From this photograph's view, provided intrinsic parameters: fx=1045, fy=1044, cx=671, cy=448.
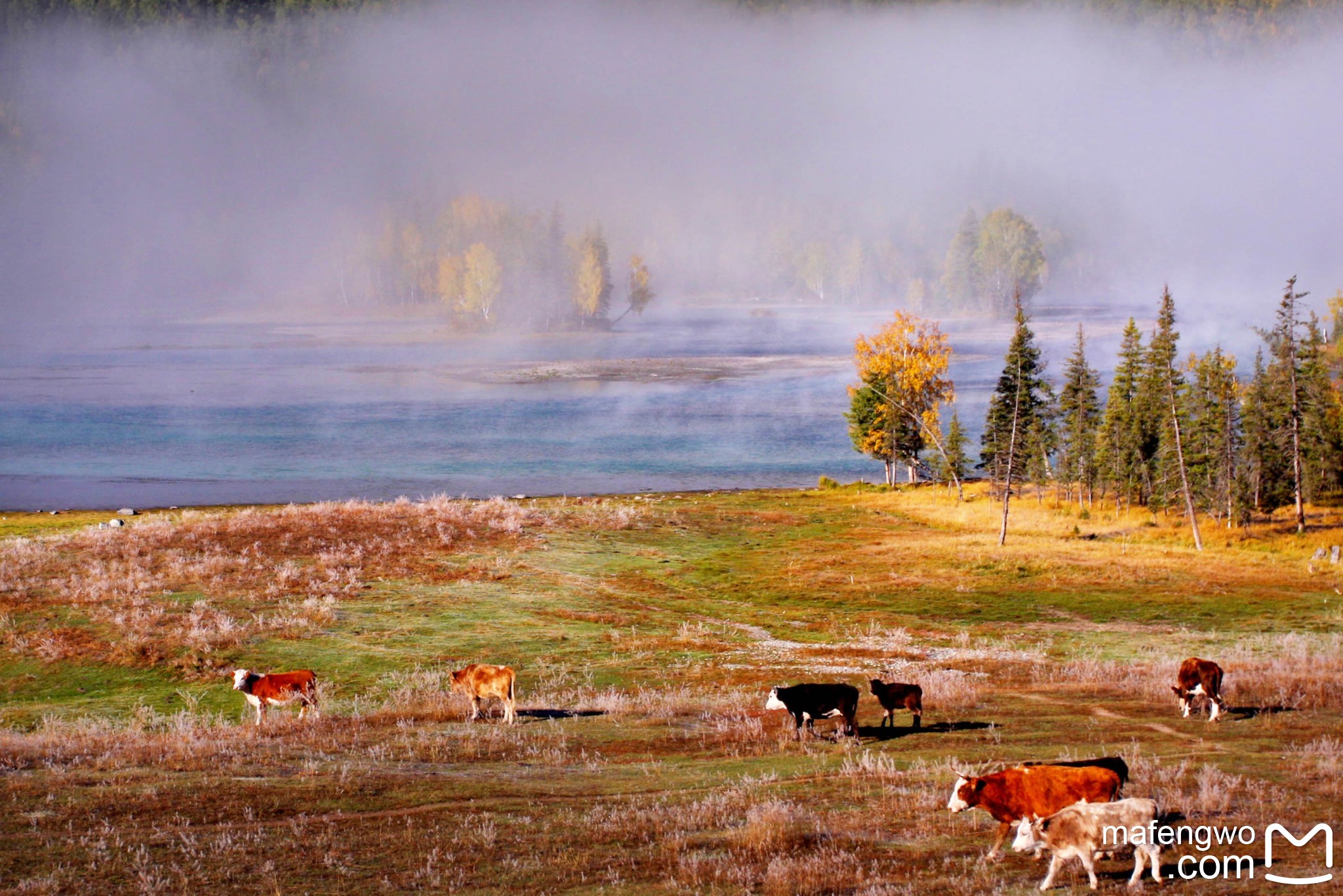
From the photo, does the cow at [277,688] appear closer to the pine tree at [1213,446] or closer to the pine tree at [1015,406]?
the pine tree at [1015,406]

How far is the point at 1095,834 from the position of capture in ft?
35.8

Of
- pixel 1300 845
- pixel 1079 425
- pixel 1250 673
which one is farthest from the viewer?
pixel 1079 425

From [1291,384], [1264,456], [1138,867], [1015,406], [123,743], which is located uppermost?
[1291,384]

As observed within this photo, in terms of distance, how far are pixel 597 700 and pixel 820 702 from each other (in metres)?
6.64

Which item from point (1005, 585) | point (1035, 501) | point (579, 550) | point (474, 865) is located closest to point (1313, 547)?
point (1035, 501)

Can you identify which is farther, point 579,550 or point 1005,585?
point 579,550

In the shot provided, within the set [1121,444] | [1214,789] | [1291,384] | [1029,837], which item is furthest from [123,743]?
[1121,444]

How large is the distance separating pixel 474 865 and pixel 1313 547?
67722 millimetres

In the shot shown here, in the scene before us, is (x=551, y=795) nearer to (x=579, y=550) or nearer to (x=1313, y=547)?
(x=579, y=550)

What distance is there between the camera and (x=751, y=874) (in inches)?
463

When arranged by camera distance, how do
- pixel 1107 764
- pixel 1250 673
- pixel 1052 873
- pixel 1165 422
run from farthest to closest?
pixel 1165 422, pixel 1250 673, pixel 1107 764, pixel 1052 873

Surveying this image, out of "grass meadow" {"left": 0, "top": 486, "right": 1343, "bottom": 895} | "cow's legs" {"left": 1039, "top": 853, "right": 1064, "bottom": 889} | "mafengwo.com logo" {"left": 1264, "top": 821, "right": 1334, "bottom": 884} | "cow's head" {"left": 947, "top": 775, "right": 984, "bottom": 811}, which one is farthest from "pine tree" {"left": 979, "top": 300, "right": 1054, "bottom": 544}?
"cow's legs" {"left": 1039, "top": 853, "right": 1064, "bottom": 889}

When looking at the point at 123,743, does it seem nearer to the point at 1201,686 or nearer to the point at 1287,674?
the point at 1201,686

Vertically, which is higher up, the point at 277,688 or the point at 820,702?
the point at 820,702
